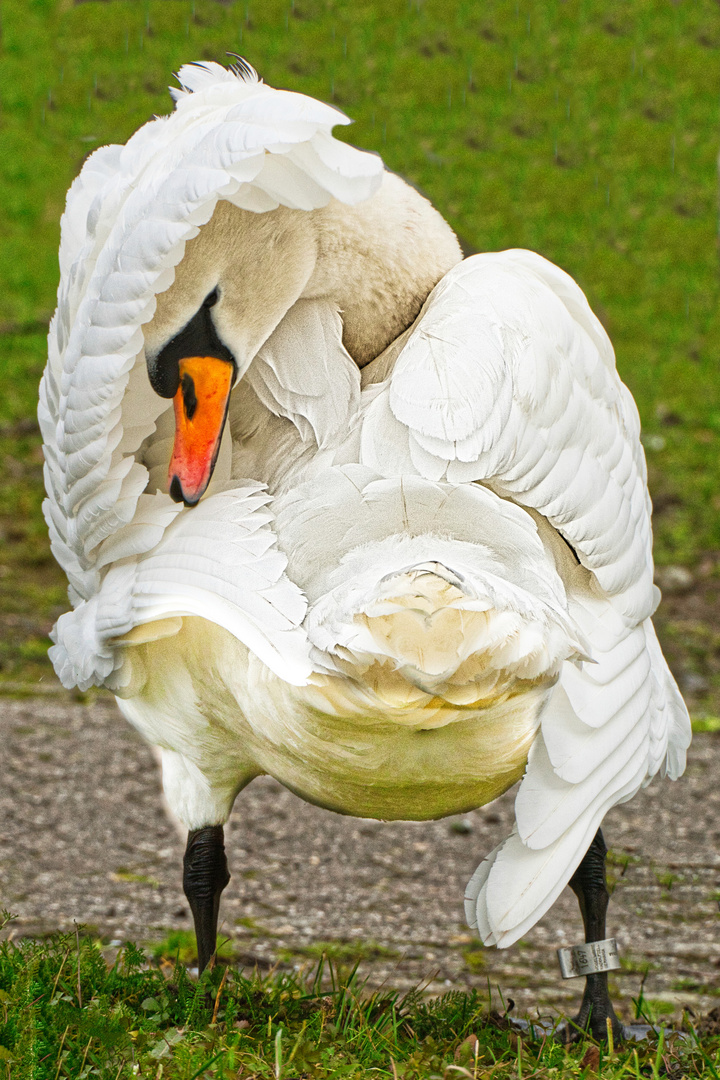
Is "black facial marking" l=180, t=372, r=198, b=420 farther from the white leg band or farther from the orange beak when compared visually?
the white leg band

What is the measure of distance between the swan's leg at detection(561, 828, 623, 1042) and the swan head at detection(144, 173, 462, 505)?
1.38 m

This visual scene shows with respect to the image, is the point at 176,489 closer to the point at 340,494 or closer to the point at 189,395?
the point at 189,395

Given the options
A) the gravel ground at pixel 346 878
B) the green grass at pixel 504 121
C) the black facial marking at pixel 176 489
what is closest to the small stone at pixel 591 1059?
the gravel ground at pixel 346 878

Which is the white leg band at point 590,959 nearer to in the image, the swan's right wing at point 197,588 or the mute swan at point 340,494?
the mute swan at point 340,494

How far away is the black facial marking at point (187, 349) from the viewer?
2598 mm

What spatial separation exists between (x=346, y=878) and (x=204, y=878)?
1.14 meters

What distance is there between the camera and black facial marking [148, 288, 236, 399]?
2.60 metres

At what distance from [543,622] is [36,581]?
543 cm

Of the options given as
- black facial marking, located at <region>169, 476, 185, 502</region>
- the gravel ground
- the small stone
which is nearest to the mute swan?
black facial marking, located at <region>169, 476, 185, 502</region>

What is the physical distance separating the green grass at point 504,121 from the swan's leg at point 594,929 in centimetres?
602

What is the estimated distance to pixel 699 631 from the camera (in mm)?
7055

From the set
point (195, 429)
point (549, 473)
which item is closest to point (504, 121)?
point (549, 473)

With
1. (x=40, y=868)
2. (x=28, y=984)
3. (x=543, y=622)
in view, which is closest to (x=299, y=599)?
(x=543, y=622)

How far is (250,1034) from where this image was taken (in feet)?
9.93
